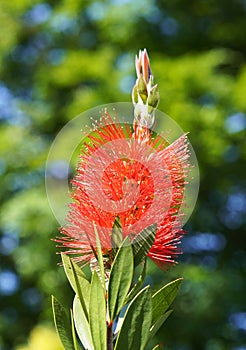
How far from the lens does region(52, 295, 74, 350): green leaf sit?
89 centimetres

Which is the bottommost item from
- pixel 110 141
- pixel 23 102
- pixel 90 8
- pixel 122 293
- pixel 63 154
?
pixel 122 293

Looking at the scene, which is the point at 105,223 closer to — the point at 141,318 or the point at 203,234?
the point at 141,318

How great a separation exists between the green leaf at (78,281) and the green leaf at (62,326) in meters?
0.03

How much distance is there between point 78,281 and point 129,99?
171 inches

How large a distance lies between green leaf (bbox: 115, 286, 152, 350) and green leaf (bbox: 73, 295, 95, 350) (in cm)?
8

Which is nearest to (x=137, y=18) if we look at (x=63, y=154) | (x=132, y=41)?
(x=132, y=41)

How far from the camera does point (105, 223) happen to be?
0.90m

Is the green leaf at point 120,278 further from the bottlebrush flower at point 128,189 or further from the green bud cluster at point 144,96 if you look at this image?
the green bud cluster at point 144,96

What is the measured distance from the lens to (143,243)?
34.4 inches

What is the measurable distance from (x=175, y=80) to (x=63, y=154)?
1073 millimetres

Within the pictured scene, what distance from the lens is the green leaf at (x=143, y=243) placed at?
0.86m

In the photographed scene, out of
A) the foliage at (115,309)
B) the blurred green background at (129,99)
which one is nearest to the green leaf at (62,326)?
the foliage at (115,309)

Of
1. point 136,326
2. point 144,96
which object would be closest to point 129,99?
point 144,96

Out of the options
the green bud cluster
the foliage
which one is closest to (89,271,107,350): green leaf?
the foliage
